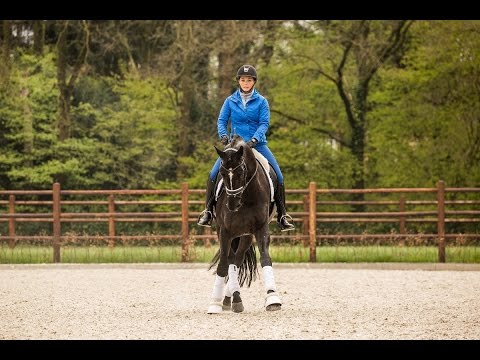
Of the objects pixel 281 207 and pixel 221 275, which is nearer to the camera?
pixel 221 275

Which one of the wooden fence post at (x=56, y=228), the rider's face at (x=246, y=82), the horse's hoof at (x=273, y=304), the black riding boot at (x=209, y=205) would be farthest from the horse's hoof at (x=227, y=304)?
the wooden fence post at (x=56, y=228)

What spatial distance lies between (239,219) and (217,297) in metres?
1.03

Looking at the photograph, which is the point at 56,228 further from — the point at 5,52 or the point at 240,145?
the point at 240,145

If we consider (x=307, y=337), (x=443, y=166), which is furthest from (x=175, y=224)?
(x=307, y=337)

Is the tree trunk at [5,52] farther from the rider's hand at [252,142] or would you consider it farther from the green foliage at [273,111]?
the rider's hand at [252,142]

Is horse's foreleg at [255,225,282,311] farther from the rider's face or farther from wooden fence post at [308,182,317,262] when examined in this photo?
wooden fence post at [308,182,317,262]

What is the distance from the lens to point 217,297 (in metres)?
11.7

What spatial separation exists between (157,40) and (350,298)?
68.4 feet

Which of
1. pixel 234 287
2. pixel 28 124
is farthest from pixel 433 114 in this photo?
pixel 234 287

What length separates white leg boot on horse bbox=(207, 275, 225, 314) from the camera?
11.4 metres

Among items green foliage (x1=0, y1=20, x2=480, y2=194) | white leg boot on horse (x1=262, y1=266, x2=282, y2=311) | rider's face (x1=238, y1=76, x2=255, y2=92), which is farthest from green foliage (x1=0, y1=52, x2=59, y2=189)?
white leg boot on horse (x1=262, y1=266, x2=282, y2=311)

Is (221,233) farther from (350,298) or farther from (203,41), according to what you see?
(203,41)

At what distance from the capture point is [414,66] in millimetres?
29719

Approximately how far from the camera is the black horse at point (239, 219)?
10.8 metres
